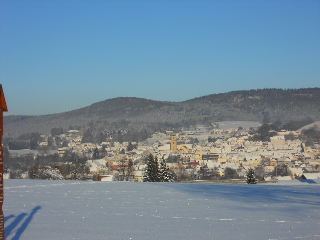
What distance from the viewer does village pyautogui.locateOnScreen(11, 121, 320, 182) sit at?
218ft

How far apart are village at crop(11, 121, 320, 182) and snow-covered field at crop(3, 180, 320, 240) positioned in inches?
1854

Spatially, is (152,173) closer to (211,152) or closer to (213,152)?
(211,152)

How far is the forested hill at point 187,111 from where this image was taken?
502 ft

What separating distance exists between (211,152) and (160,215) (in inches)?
3710

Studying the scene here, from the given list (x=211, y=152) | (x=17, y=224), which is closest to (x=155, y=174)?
(x=17, y=224)

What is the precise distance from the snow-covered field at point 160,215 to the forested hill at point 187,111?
457 feet

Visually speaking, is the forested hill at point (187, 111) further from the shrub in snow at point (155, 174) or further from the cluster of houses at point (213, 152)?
the shrub in snow at point (155, 174)

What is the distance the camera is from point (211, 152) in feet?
331

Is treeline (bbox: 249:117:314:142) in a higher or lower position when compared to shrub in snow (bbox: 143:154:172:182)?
higher

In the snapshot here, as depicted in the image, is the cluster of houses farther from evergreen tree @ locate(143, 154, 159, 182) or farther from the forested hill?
evergreen tree @ locate(143, 154, 159, 182)

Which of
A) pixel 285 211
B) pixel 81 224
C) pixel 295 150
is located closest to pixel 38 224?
pixel 81 224

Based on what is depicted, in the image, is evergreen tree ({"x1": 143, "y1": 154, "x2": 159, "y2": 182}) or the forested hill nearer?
evergreen tree ({"x1": 143, "y1": 154, "x2": 159, "y2": 182})

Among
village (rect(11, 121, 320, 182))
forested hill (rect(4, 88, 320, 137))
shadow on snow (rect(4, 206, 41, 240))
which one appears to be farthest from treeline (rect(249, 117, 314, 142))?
shadow on snow (rect(4, 206, 41, 240))

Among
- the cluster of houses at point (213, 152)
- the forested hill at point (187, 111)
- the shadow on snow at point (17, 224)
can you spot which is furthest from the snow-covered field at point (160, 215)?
the forested hill at point (187, 111)
